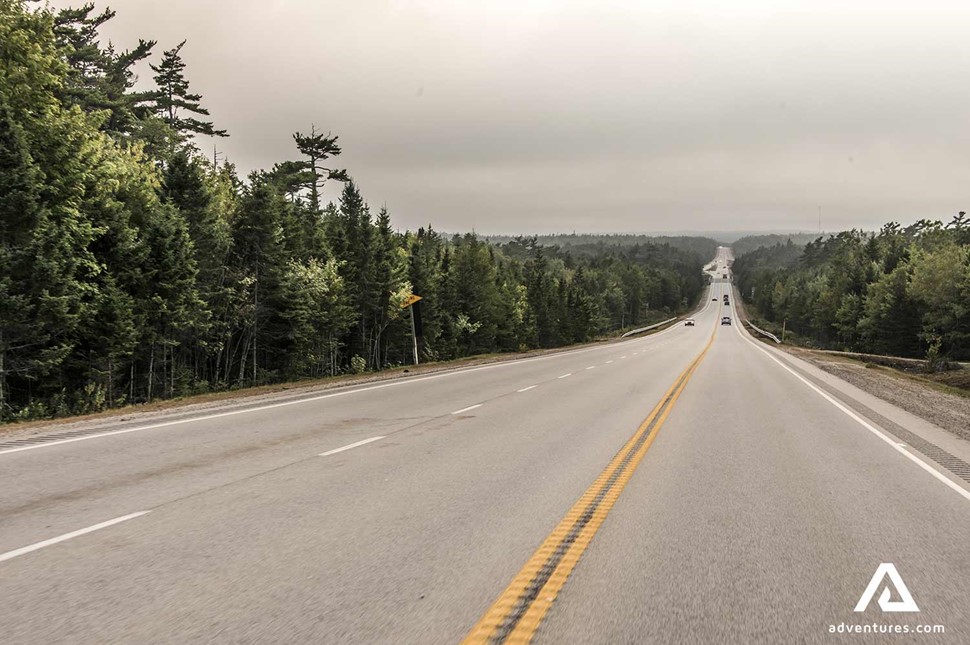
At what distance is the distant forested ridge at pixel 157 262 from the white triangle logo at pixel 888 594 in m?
19.3

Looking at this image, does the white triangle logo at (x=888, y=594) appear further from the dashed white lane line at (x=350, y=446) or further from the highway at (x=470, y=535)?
the dashed white lane line at (x=350, y=446)

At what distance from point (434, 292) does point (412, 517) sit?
175ft

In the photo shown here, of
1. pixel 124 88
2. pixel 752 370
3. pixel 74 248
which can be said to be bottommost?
pixel 752 370

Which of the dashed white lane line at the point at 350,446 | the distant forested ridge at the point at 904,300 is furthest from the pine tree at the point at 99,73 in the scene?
the distant forested ridge at the point at 904,300

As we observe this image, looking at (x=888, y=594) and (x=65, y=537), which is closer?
(x=888, y=594)

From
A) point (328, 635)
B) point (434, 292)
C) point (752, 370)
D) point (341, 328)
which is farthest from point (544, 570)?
point (434, 292)

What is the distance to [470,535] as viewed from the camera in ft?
17.5

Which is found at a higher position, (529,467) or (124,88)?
(124,88)

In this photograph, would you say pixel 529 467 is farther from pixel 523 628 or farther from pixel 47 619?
pixel 47 619

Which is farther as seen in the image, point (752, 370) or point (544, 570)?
point (752, 370)

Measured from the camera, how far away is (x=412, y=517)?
5852mm

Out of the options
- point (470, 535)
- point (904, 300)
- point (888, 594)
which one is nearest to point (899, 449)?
point (888, 594)

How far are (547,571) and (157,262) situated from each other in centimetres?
2375

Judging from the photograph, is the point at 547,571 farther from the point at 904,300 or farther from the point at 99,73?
the point at 904,300
